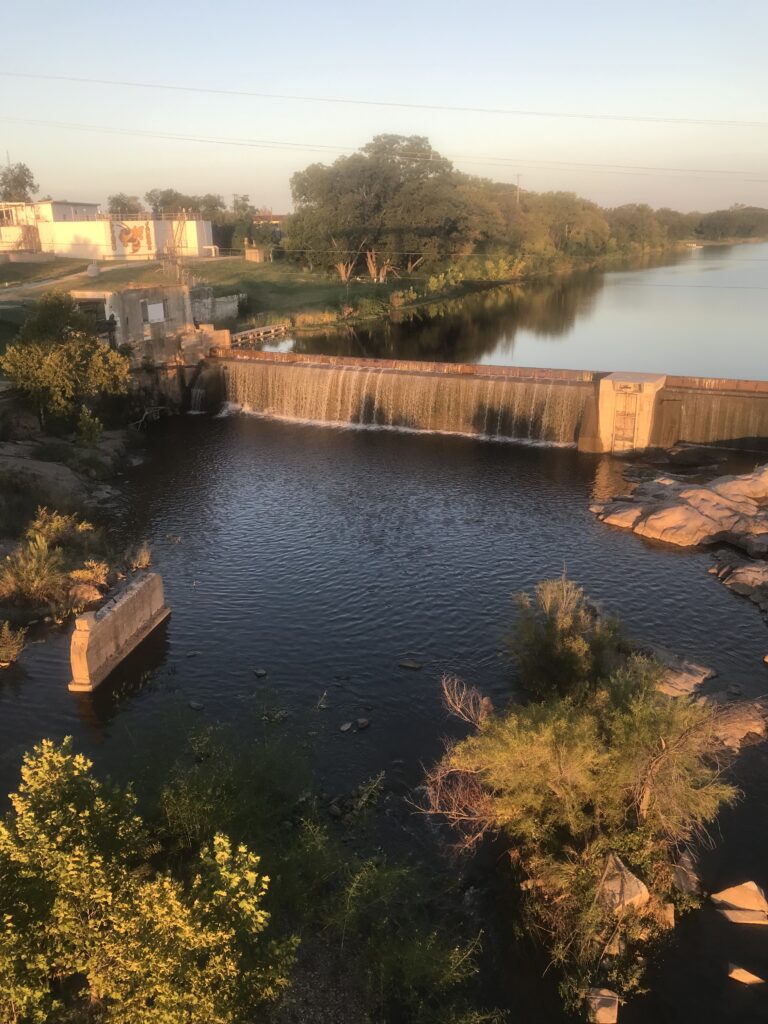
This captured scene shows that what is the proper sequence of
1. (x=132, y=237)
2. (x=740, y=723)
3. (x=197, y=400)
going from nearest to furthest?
(x=740, y=723) < (x=197, y=400) < (x=132, y=237)

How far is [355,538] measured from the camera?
107ft


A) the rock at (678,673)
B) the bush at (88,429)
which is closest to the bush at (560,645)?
the rock at (678,673)

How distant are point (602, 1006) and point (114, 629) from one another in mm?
16394

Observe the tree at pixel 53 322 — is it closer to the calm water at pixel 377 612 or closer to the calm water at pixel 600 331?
the calm water at pixel 377 612

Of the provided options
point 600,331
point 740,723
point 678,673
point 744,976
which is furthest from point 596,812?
point 600,331

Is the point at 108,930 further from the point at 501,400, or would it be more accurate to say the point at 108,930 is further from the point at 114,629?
the point at 501,400

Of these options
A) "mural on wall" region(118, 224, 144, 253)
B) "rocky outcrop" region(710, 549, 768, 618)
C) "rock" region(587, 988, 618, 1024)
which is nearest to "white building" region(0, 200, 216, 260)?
"mural on wall" region(118, 224, 144, 253)

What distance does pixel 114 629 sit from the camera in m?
23.2

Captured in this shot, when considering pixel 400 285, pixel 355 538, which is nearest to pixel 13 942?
pixel 355 538

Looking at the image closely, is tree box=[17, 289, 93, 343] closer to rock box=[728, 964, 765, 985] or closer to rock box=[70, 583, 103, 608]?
rock box=[70, 583, 103, 608]

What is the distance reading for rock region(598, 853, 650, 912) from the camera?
14266 millimetres

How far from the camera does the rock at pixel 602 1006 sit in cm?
1285

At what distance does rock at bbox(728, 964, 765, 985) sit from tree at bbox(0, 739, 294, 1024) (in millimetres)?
8067

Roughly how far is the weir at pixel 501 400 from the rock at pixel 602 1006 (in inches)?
1327
